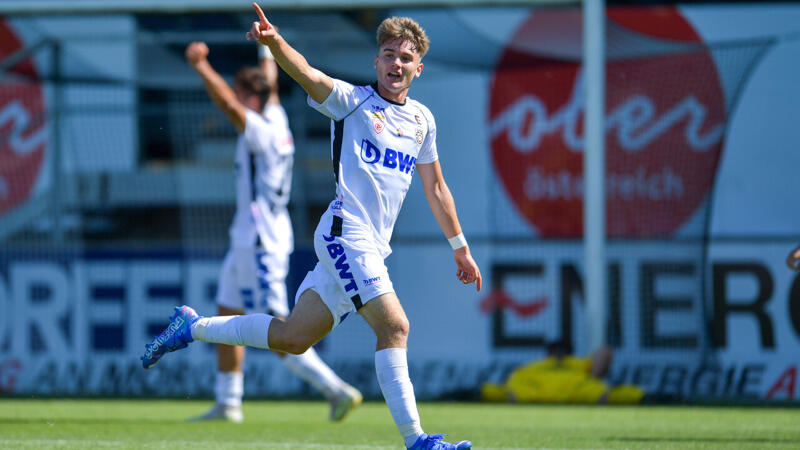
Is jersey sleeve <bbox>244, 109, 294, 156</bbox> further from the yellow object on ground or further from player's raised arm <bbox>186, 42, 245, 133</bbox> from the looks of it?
the yellow object on ground

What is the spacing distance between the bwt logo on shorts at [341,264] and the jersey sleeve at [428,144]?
0.65 meters

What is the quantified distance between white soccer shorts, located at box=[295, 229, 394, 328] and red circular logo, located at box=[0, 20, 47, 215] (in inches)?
299

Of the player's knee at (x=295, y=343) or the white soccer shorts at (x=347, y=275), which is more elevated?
the white soccer shorts at (x=347, y=275)

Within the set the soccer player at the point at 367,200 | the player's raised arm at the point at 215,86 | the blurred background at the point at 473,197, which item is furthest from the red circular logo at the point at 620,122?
the soccer player at the point at 367,200

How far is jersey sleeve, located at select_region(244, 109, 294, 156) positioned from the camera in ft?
25.7

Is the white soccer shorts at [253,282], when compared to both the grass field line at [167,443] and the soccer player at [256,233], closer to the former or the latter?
the soccer player at [256,233]

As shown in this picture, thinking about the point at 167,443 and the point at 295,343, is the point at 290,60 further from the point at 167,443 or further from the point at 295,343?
the point at 167,443

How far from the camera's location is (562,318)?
10.8 m

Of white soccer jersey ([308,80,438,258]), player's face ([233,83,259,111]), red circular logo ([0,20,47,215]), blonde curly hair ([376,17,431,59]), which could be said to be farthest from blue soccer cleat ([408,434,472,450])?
red circular logo ([0,20,47,215])

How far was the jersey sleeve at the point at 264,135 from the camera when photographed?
7832mm

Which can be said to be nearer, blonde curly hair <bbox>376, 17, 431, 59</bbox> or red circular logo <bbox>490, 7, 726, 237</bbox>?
blonde curly hair <bbox>376, 17, 431, 59</bbox>

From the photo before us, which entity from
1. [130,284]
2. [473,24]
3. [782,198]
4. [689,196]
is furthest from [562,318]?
[130,284]

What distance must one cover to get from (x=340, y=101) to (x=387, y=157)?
325mm

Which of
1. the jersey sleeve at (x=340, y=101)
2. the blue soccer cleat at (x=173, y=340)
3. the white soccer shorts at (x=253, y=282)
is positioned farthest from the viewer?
the white soccer shorts at (x=253, y=282)
